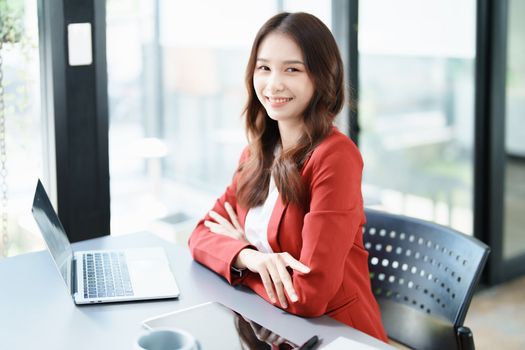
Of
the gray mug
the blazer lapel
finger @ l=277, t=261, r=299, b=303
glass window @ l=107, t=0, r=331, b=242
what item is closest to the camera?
the gray mug

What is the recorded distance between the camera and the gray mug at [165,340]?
3.94 ft

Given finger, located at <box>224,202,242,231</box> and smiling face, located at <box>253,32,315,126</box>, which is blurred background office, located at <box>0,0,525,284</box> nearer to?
finger, located at <box>224,202,242,231</box>

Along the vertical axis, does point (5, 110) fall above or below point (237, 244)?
above

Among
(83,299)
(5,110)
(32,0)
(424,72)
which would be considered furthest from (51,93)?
(424,72)

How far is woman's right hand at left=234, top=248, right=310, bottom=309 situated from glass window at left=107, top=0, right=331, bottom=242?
3.49ft

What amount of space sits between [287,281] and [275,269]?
5 cm

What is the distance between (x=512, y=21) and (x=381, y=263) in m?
2.02

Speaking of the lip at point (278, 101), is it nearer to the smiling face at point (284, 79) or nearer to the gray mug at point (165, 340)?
the smiling face at point (284, 79)

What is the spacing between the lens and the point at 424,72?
10.7 feet

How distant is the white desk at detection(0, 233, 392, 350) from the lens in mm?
1348

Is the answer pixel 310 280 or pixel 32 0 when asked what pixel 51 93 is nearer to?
pixel 32 0

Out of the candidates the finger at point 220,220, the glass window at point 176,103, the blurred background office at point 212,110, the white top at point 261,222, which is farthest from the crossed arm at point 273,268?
the glass window at point 176,103

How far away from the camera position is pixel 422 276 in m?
1.72

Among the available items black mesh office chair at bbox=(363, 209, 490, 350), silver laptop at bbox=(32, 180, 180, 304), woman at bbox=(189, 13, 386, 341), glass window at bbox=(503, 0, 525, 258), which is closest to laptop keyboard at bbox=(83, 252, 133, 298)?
silver laptop at bbox=(32, 180, 180, 304)
